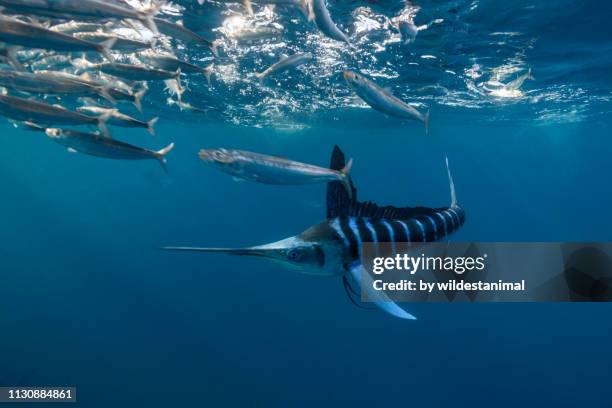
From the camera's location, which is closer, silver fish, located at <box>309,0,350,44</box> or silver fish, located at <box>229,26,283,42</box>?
silver fish, located at <box>309,0,350,44</box>

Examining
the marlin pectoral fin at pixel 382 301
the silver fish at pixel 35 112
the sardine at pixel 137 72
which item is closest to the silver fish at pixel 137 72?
the sardine at pixel 137 72

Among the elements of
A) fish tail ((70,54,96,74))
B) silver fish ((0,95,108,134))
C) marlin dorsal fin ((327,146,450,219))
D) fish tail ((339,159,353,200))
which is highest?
fish tail ((70,54,96,74))

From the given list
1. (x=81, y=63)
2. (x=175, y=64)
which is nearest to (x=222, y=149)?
(x=175, y=64)

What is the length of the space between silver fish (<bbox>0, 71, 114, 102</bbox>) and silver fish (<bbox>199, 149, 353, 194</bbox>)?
291 cm

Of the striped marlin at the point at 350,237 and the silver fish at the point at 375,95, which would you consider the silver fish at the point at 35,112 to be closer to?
the silver fish at the point at 375,95

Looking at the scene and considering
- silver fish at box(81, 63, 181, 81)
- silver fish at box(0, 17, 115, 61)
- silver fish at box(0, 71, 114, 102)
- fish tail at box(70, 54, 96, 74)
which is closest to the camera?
silver fish at box(0, 17, 115, 61)

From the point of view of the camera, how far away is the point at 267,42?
11414mm

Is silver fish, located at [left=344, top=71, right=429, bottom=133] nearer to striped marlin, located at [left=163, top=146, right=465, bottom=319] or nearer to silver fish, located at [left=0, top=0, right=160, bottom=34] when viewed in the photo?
striped marlin, located at [left=163, top=146, right=465, bottom=319]

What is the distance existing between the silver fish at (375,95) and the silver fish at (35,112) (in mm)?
3699

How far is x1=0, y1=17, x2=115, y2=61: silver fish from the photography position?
4.22 metres

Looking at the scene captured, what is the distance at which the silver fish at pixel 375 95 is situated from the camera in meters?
4.59

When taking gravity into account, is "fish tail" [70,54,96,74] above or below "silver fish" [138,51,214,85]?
above

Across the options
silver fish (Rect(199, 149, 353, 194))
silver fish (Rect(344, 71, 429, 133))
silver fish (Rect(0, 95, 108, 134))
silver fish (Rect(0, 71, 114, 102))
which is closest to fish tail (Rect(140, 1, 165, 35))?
silver fish (Rect(0, 71, 114, 102))

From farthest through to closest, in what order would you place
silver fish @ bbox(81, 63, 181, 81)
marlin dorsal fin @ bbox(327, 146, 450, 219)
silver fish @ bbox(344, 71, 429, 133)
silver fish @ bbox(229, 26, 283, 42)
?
silver fish @ bbox(229, 26, 283, 42)
silver fish @ bbox(81, 63, 181, 81)
silver fish @ bbox(344, 71, 429, 133)
marlin dorsal fin @ bbox(327, 146, 450, 219)
